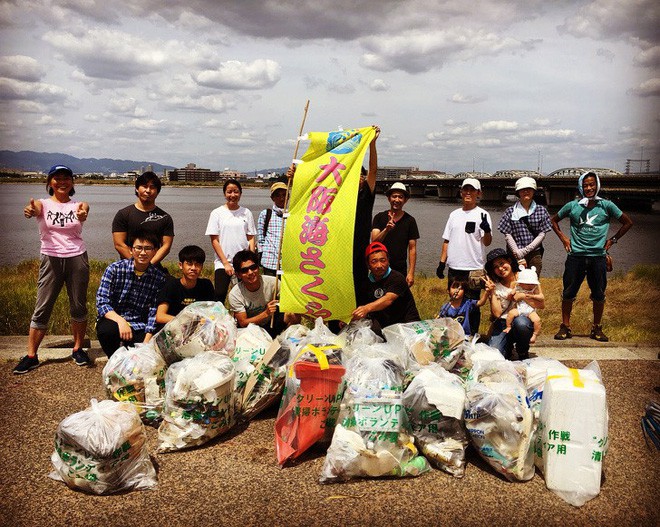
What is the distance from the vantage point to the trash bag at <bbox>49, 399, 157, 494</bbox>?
302cm

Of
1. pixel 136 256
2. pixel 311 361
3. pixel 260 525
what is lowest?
pixel 260 525

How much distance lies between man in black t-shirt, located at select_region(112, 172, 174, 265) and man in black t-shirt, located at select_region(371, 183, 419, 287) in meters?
2.21

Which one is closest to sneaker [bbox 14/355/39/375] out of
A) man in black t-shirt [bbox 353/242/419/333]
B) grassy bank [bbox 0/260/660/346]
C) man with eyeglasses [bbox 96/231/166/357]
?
man with eyeglasses [bbox 96/231/166/357]

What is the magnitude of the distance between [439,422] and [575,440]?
2.61ft

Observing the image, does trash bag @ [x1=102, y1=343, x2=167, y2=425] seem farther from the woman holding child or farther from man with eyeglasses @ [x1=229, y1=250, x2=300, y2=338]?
the woman holding child

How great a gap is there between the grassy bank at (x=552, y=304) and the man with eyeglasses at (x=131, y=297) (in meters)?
2.19

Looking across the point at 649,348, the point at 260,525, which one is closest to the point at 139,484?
the point at 260,525

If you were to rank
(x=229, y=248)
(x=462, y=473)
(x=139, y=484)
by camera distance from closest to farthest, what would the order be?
(x=139, y=484) < (x=462, y=473) < (x=229, y=248)

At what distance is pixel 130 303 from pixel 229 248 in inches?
51.3

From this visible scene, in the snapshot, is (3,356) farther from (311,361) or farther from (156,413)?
(311,361)

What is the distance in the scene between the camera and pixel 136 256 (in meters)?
4.69

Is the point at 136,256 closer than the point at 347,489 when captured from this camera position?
No

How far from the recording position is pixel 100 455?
9.86 feet

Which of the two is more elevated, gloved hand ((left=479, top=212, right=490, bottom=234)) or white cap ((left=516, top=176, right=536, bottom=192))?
white cap ((left=516, top=176, right=536, bottom=192))
